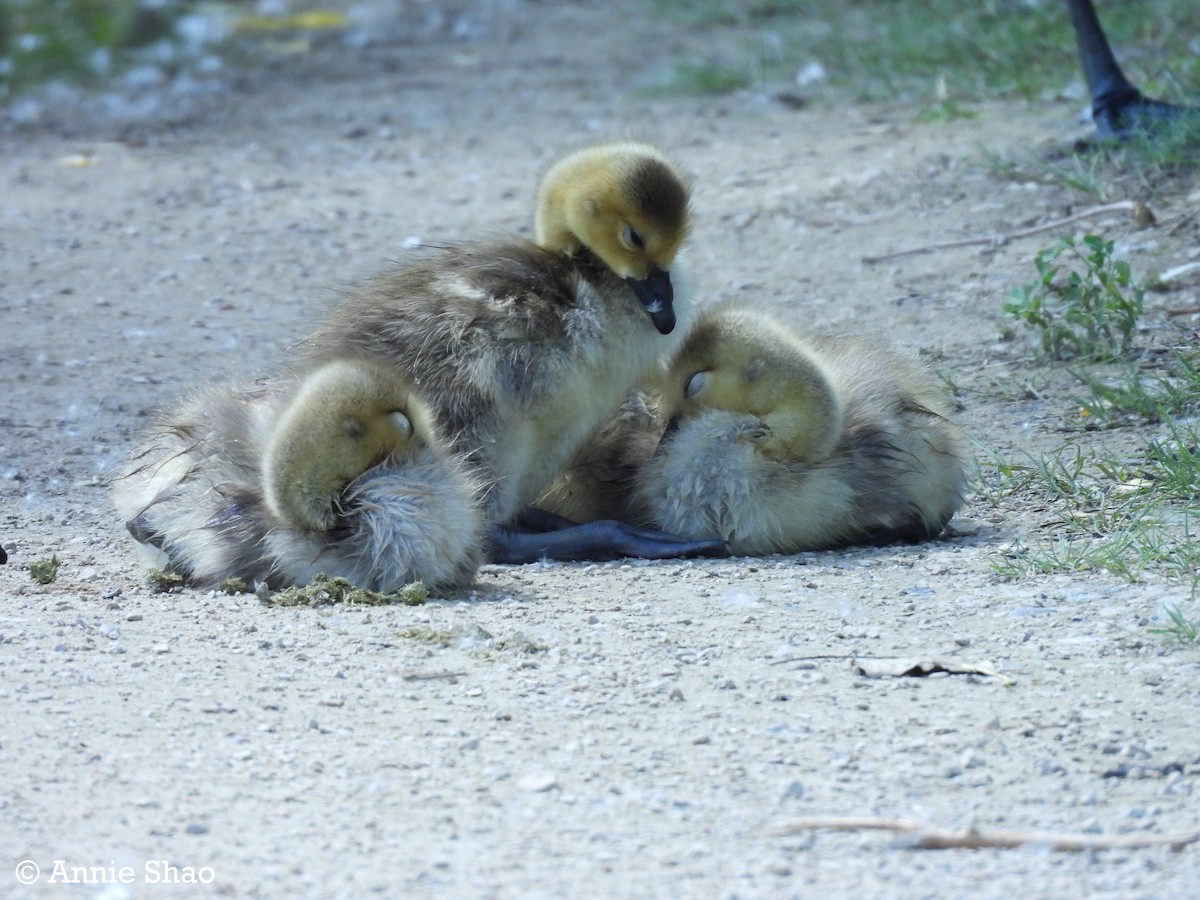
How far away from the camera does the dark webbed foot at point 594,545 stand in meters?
3.87

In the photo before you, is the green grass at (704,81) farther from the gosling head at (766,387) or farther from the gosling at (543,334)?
the gosling head at (766,387)

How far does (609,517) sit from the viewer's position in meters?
4.19

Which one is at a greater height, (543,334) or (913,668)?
(543,334)

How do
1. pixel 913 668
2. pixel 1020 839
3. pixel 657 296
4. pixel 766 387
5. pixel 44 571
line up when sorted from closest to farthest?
pixel 1020 839 < pixel 913 668 < pixel 44 571 < pixel 766 387 < pixel 657 296

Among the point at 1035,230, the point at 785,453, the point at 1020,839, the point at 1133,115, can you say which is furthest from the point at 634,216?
the point at 1133,115

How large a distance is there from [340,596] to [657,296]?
107 cm

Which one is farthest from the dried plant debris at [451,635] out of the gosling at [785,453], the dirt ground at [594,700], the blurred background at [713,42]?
the blurred background at [713,42]

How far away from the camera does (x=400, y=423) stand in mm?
3541

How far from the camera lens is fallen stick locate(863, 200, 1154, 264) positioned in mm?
5738

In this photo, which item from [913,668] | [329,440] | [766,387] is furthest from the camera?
[766,387]

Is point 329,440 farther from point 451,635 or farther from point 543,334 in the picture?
point 543,334

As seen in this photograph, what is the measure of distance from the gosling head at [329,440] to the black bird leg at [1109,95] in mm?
3808

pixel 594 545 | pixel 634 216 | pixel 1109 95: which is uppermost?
pixel 634 216

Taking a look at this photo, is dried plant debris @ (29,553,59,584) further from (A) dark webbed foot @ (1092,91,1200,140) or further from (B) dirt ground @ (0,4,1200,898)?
(A) dark webbed foot @ (1092,91,1200,140)
